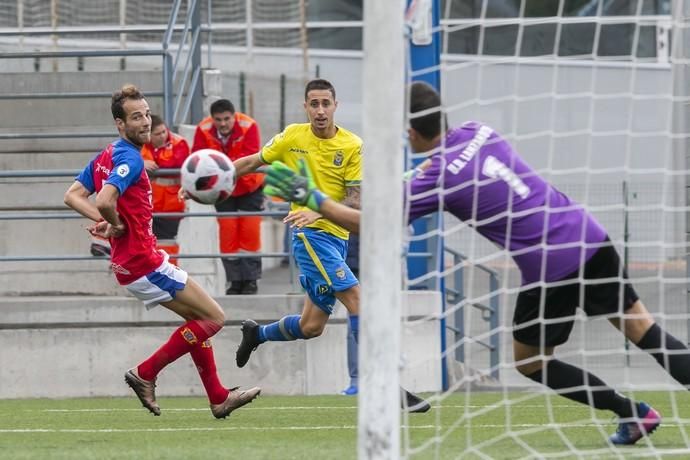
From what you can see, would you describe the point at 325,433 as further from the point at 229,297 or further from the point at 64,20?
the point at 64,20

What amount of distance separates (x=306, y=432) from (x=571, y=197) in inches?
365

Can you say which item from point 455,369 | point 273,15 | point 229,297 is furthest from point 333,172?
point 273,15

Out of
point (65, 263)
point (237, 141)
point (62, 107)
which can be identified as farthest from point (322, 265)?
point (62, 107)

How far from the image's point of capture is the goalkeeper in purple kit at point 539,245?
6.45 meters

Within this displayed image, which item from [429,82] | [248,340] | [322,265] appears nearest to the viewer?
[322,265]

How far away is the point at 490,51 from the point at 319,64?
280 centimetres

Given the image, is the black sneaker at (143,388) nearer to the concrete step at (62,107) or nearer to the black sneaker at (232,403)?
the black sneaker at (232,403)

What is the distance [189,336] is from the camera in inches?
340

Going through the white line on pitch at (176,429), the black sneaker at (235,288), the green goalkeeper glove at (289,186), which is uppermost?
the green goalkeeper glove at (289,186)

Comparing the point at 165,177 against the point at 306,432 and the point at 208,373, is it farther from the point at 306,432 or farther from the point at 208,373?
the point at 306,432

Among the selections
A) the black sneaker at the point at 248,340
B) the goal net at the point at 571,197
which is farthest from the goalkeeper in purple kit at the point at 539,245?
the black sneaker at the point at 248,340

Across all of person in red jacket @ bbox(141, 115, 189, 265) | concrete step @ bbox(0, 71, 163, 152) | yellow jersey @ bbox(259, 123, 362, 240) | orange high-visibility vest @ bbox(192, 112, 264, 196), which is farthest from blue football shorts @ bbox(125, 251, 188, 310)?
concrete step @ bbox(0, 71, 163, 152)

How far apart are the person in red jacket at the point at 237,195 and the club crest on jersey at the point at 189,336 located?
11.7ft

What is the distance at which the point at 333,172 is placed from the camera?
30.4ft
